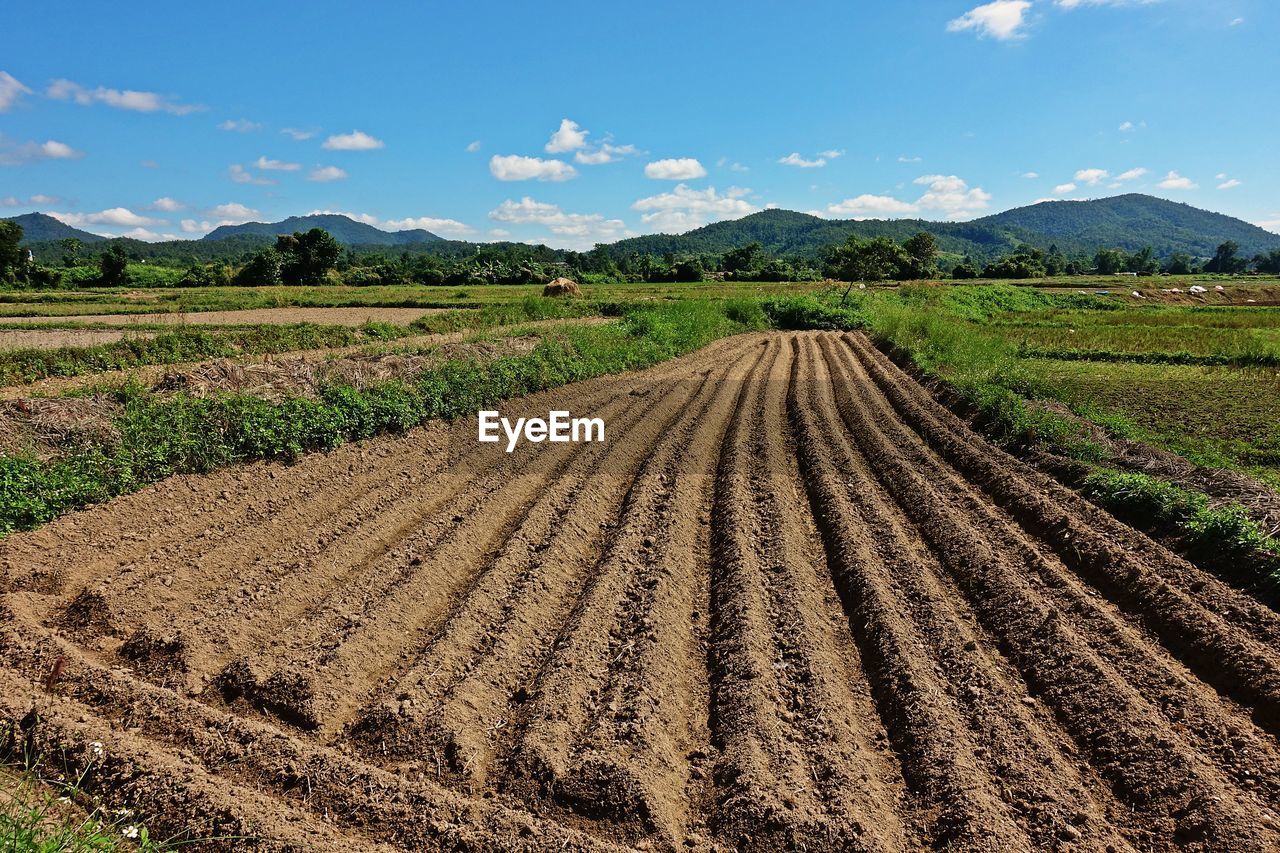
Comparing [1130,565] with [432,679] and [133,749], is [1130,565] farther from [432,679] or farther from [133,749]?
[133,749]

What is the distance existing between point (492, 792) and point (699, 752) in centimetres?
123

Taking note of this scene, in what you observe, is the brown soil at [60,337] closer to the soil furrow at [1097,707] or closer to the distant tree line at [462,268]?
the soil furrow at [1097,707]

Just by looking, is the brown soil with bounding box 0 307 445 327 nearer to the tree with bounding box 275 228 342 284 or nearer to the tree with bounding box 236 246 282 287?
the tree with bounding box 275 228 342 284

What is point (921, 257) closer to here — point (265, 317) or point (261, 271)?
point (261, 271)

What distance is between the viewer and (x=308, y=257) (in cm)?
5169

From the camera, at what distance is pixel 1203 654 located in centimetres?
468

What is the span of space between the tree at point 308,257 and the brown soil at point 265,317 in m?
22.2

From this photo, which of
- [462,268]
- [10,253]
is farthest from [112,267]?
[462,268]

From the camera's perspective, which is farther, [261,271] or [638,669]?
Answer: [261,271]

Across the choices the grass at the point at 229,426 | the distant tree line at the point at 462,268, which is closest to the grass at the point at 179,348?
the grass at the point at 229,426

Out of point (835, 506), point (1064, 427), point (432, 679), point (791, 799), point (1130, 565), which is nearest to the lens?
point (791, 799)

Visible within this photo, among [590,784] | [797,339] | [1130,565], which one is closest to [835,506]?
[1130,565]

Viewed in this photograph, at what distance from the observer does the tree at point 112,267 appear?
47.9m

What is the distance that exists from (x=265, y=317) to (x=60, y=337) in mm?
8945
